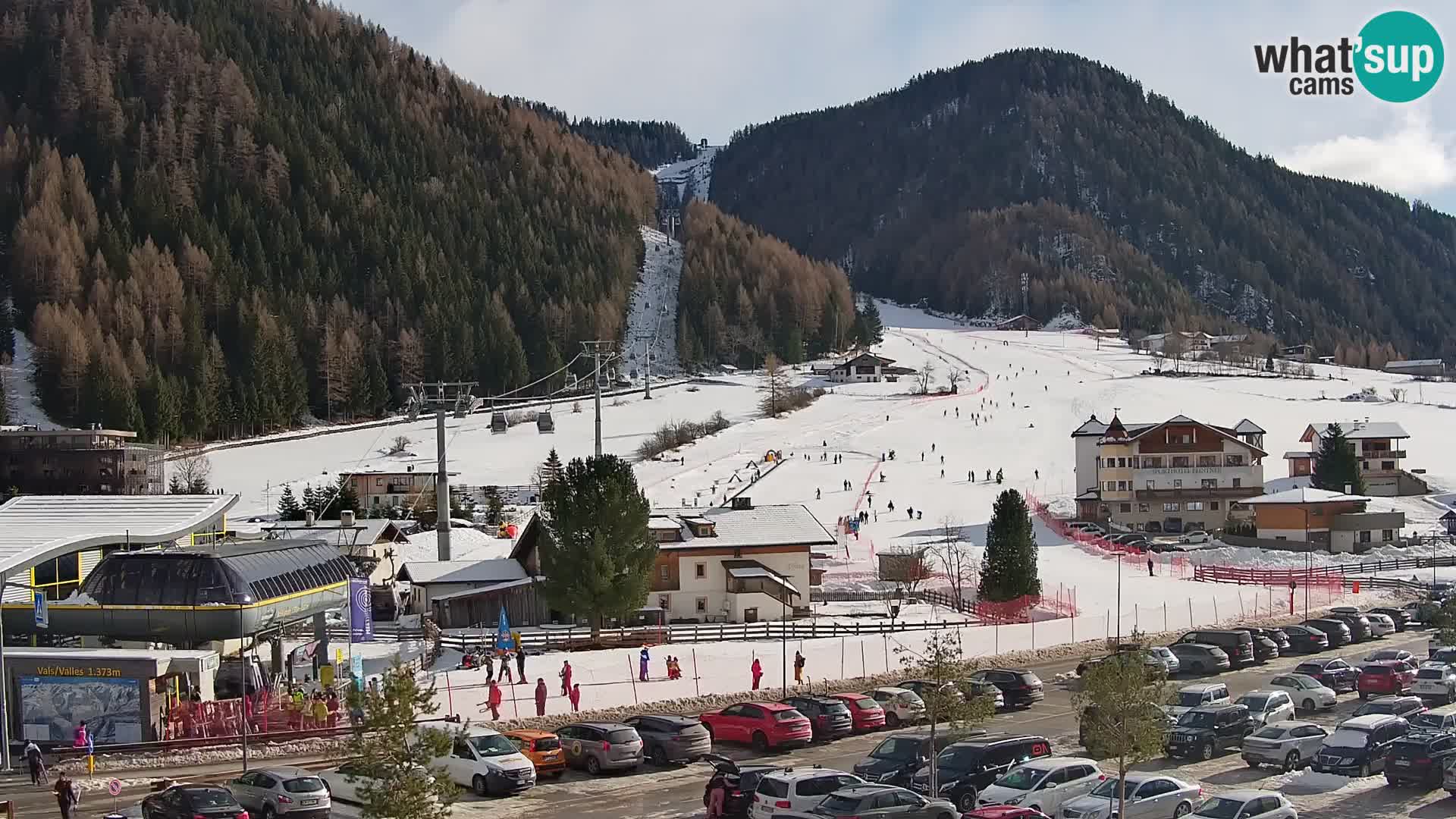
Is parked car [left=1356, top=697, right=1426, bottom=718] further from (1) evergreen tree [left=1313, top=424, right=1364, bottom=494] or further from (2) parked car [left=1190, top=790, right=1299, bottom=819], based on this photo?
(1) evergreen tree [left=1313, top=424, right=1364, bottom=494]

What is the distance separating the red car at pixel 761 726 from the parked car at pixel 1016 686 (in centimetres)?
521

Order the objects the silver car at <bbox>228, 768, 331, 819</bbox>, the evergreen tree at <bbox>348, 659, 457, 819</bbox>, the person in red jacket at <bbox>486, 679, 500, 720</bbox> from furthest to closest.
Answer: the person in red jacket at <bbox>486, 679, 500, 720</bbox>
the silver car at <bbox>228, 768, 331, 819</bbox>
the evergreen tree at <bbox>348, 659, 457, 819</bbox>

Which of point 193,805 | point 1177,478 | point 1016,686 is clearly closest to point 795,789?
point 193,805

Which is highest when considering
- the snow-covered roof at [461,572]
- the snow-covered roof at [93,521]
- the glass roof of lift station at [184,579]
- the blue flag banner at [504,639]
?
the snow-covered roof at [93,521]

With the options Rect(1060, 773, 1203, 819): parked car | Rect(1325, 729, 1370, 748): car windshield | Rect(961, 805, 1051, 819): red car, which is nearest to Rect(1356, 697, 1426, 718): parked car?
Rect(1325, 729, 1370, 748): car windshield

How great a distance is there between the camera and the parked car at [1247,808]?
64.1 ft

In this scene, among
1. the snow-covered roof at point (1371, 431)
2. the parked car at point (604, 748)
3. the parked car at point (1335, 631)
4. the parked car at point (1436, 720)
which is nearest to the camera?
the parked car at point (1436, 720)

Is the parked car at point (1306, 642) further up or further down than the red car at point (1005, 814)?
further down

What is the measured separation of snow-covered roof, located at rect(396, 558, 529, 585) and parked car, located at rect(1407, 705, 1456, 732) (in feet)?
88.5

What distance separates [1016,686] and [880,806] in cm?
1221

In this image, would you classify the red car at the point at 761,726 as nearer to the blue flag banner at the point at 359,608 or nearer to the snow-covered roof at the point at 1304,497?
the blue flag banner at the point at 359,608

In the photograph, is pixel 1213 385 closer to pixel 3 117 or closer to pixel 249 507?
pixel 249 507

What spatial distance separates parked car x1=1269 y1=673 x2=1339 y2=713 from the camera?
30.6 metres

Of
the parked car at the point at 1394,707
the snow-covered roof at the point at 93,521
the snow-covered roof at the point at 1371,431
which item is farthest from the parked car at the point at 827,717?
the snow-covered roof at the point at 1371,431
